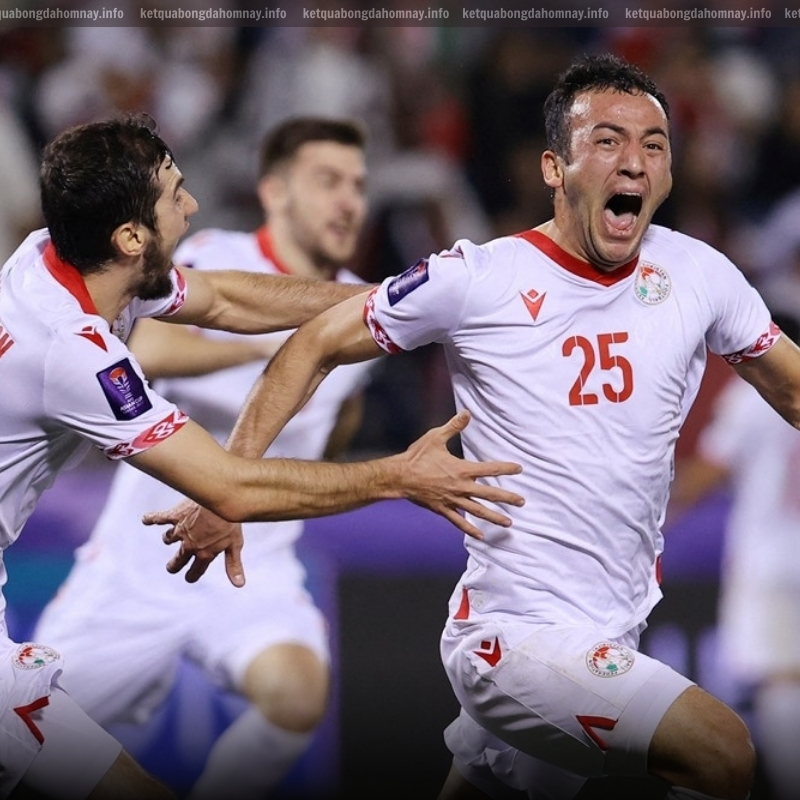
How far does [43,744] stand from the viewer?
12.0 ft

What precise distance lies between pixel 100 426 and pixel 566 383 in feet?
3.71

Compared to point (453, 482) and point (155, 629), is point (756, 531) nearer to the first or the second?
point (155, 629)

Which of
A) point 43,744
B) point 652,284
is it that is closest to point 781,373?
point 652,284

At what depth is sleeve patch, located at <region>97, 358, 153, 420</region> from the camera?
364 centimetres

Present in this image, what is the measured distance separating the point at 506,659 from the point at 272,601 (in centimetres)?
176

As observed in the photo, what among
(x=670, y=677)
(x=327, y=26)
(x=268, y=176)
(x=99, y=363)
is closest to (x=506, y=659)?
A: (x=670, y=677)

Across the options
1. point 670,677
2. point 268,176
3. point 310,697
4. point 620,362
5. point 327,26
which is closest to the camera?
point 670,677

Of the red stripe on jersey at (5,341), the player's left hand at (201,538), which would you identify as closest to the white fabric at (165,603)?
the player's left hand at (201,538)

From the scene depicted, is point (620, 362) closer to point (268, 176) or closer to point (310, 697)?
point (310, 697)

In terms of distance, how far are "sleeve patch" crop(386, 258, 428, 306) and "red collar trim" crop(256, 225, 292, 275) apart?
2065mm

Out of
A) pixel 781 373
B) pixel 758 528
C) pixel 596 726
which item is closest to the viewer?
pixel 596 726

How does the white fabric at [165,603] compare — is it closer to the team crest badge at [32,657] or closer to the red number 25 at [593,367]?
the team crest badge at [32,657]

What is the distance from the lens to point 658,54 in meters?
7.87

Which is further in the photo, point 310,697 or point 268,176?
point 268,176
